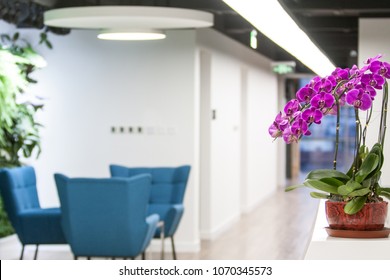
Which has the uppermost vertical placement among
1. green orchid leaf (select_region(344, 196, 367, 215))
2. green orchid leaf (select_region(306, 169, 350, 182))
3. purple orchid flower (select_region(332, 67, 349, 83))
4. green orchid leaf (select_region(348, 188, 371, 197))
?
purple orchid flower (select_region(332, 67, 349, 83))

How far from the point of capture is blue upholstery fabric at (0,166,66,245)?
301 inches

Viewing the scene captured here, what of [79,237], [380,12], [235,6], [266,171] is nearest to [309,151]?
[266,171]

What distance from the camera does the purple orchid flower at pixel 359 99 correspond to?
286 cm

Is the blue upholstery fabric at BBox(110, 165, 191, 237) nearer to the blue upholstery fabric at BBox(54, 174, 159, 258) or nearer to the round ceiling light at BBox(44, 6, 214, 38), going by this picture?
the round ceiling light at BBox(44, 6, 214, 38)

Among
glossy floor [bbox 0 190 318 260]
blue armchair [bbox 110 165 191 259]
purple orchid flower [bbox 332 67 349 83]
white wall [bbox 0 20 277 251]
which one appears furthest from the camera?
white wall [bbox 0 20 277 251]

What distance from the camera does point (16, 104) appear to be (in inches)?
379

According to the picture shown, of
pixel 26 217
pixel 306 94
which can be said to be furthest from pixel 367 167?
pixel 26 217

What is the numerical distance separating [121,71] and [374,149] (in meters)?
7.41

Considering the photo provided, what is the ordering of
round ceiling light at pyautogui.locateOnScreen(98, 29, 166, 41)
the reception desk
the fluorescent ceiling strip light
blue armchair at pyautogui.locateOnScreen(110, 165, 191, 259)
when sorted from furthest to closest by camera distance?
blue armchair at pyautogui.locateOnScreen(110, 165, 191, 259) → round ceiling light at pyautogui.locateOnScreen(98, 29, 166, 41) → the fluorescent ceiling strip light → the reception desk

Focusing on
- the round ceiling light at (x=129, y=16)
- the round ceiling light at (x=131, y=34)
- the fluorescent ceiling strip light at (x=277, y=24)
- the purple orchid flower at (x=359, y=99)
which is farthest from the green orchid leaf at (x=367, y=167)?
the round ceiling light at (x=131, y=34)

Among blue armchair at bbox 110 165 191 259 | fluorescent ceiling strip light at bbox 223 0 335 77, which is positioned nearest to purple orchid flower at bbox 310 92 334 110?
fluorescent ceiling strip light at bbox 223 0 335 77

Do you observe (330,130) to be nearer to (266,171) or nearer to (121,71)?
(266,171)

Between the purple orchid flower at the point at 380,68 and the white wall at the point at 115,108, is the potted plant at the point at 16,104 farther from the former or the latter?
the purple orchid flower at the point at 380,68

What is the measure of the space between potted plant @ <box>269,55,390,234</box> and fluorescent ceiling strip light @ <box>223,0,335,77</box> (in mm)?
653
